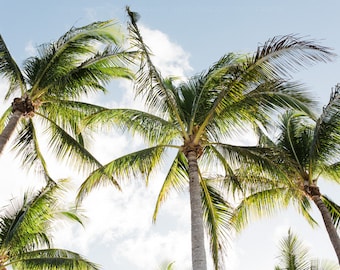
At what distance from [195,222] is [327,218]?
5370 mm

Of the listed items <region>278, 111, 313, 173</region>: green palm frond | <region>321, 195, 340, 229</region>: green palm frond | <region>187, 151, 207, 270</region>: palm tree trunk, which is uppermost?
<region>278, 111, 313, 173</region>: green palm frond

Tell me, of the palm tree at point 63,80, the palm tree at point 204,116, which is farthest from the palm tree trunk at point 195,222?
the palm tree at point 63,80

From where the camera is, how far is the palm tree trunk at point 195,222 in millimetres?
7330

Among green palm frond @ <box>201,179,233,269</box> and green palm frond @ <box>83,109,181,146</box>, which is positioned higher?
green palm frond @ <box>83,109,181,146</box>

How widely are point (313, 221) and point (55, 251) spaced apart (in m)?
8.82

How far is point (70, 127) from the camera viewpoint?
1215 cm

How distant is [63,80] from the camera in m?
11.2

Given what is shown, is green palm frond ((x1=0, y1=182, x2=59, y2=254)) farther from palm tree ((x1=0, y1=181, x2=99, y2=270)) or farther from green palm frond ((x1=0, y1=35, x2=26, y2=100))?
green palm frond ((x1=0, y1=35, x2=26, y2=100))

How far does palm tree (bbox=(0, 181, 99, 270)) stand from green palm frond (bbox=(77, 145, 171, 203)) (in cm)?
347

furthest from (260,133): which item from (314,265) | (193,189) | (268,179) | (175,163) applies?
(314,265)

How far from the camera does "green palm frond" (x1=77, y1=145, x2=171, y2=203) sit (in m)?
8.78

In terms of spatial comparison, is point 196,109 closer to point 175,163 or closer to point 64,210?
point 175,163

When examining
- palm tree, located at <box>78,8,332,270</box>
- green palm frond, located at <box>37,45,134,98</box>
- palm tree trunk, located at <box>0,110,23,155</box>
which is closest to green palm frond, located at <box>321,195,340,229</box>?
palm tree, located at <box>78,8,332,270</box>

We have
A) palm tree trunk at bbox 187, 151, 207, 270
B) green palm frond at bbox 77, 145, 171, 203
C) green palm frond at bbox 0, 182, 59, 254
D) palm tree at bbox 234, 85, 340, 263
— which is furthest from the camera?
green palm frond at bbox 0, 182, 59, 254
